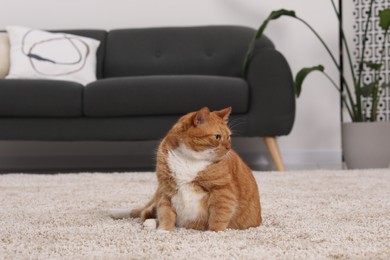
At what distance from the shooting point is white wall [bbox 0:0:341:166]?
135 inches

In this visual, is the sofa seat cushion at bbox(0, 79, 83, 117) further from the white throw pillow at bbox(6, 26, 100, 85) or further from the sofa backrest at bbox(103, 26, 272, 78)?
the sofa backrest at bbox(103, 26, 272, 78)

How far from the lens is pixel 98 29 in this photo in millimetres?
3402

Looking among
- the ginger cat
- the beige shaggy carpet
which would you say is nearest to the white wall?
the beige shaggy carpet

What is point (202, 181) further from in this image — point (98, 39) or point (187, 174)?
point (98, 39)

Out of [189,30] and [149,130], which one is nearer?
[149,130]

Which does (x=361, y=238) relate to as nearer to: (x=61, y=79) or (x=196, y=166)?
(x=196, y=166)

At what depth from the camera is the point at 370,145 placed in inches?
111

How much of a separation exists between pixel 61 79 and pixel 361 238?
2.20m

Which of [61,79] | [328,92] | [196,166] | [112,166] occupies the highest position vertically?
[196,166]

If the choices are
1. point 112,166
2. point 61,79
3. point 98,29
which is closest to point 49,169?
point 112,166

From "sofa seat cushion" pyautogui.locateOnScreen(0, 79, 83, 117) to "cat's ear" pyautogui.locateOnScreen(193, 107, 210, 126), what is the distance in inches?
64.9

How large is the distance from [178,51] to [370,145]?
122cm

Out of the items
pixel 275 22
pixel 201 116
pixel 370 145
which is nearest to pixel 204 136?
pixel 201 116

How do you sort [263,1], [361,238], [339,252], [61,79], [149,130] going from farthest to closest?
[263,1]
[61,79]
[149,130]
[361,238]
[339,252]
